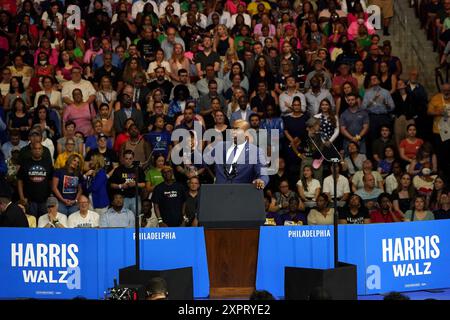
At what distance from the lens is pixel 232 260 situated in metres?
14.5

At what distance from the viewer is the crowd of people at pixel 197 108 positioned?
18.1m

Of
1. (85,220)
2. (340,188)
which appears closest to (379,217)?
(340,188)

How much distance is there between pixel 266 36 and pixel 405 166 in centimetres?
421

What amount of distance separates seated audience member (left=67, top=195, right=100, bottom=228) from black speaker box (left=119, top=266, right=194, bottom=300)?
3.18 meters

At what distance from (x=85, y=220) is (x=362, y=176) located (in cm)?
491

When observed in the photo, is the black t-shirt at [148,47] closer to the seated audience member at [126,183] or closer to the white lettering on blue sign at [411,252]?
the seated audience member at [126,183]

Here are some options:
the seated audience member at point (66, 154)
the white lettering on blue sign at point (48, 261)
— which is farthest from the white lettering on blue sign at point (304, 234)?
the seated audience member at point (66, 154)

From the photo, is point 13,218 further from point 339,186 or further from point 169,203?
point 339,186

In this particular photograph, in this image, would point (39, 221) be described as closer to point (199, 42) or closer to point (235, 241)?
point (235, 241)

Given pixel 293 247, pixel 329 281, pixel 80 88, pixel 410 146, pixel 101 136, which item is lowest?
pixel 329 281

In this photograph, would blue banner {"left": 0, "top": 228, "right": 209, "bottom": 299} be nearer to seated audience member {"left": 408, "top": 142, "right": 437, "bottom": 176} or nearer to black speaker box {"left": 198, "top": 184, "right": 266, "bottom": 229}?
black speaker box {"left": 198, "top": 184, "right": 266, "bottom": 229}

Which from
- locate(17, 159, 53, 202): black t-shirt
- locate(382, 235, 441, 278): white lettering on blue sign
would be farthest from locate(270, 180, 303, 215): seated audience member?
locate(17, 159, 53, 202): black t-shirt

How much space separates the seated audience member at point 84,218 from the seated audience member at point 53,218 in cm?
13

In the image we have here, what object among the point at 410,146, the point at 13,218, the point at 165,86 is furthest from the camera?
the point at 165,86
